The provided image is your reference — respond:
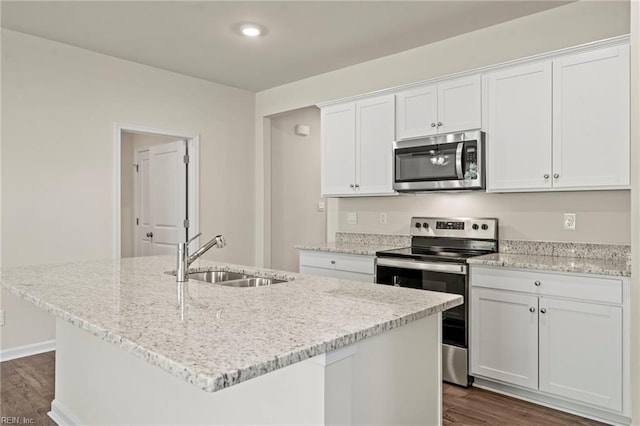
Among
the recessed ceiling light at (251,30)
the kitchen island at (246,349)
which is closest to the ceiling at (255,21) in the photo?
the recessed ceiling light at (251,30)

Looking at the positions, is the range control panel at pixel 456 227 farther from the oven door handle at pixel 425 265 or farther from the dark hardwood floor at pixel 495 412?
the dark hardwood floor at pixel 495 412

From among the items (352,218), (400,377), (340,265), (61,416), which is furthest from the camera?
(352,218)

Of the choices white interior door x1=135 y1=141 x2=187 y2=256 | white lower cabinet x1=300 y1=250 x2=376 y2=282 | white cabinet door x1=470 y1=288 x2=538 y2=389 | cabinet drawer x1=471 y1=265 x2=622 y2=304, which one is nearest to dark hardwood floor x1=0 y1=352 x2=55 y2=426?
white interior door x1=135 y1=141 x2=187 y2=256

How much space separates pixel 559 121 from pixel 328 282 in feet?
6.28

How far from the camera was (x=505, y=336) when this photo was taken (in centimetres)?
285

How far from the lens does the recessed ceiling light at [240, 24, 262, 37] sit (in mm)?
3473

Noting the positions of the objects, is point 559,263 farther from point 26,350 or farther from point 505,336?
point 26,350

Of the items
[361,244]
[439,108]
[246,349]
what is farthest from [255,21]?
[246,349]

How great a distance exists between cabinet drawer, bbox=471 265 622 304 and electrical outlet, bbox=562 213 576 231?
641 millimetres

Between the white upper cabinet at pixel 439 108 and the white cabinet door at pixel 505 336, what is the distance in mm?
1251

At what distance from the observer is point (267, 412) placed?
4.62 feet

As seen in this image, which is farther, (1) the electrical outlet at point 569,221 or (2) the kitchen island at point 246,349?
(1) the electrical outlet at point 569,221

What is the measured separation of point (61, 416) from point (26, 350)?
1557mm

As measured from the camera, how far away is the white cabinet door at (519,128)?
2932 mm
